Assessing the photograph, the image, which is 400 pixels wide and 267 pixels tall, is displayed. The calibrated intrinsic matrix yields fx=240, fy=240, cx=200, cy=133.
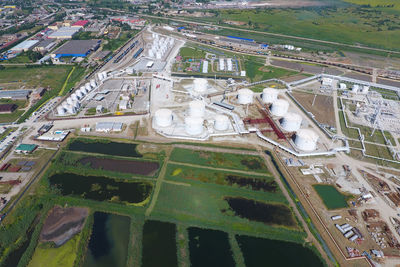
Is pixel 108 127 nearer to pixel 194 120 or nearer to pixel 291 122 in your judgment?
pixel 194 120

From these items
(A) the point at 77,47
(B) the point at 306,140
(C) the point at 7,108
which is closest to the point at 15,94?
(C) the point at 7,108

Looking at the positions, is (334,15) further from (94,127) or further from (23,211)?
(23,211)

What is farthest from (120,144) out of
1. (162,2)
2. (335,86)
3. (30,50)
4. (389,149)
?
(162,2)

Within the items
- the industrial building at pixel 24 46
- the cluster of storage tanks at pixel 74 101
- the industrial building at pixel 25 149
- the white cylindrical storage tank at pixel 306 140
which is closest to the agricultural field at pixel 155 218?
the industrial building at pixel 25 149

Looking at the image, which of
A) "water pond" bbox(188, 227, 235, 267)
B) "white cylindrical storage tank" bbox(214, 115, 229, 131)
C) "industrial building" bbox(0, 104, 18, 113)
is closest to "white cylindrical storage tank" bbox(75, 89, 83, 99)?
"industrial building" bbox(0, 104, 18, 113)

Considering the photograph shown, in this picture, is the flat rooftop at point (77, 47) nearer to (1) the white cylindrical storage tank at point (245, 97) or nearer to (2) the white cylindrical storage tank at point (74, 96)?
(2) the white cylindrical storage tank at point (74, 96)

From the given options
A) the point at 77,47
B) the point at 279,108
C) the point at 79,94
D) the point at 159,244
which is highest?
the point at 77,47
